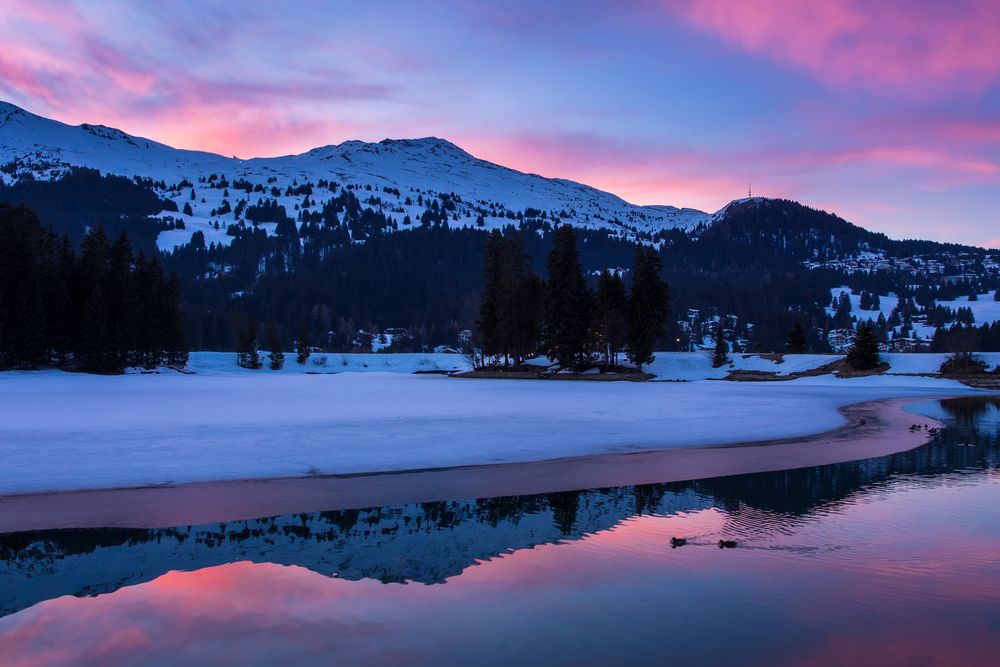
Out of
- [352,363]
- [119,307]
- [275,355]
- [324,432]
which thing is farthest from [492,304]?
[324,432]

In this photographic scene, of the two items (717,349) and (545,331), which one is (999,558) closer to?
(545,331)

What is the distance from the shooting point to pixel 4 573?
9219mm

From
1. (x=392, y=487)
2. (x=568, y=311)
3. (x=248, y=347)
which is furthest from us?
(x=248, y=347)

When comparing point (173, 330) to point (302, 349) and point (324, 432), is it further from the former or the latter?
point (324, 432)

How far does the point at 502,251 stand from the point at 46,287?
174ft

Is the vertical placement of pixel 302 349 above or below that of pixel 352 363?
above

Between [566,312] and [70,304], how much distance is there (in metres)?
55.5

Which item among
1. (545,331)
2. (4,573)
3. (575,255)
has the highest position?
(575,255)

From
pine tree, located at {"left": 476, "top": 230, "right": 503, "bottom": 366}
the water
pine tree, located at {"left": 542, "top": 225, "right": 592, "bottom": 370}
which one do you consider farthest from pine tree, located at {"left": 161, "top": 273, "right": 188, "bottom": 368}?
the water

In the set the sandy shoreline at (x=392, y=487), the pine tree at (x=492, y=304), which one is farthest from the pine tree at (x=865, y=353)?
the sandy shoreline at (x=392, y=487)

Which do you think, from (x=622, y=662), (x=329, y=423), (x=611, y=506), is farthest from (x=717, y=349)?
(x=622, y=662)

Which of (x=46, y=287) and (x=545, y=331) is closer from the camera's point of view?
(x=46, y=287)

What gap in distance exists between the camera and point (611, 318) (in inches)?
2965

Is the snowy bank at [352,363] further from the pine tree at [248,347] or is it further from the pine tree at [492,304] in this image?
the pine tree at [492,304]
